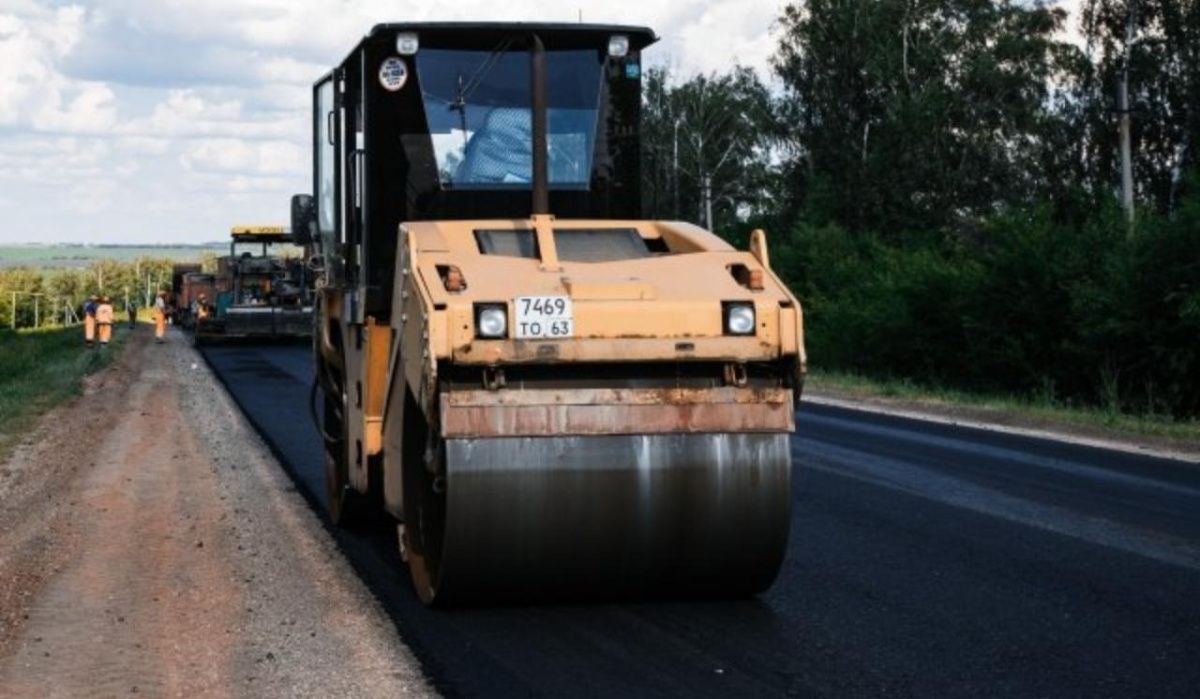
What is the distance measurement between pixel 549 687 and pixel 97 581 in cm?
337

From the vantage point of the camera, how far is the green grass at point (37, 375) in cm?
1959

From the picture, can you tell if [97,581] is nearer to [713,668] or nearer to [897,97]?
[713,668]

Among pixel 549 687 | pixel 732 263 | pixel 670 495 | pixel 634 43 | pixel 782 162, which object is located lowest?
pixel 549 687

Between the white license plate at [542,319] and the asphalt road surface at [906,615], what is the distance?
1.22 meters

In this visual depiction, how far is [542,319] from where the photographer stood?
6691 mm

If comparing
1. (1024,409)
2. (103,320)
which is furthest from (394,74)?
(103,320)

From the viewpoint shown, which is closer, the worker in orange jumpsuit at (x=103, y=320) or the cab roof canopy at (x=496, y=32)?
the cab roof canopy at (x=496, y=32)

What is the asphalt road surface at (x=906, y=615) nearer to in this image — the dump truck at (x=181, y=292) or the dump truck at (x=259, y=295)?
the dump truck at (x=259, y=295)

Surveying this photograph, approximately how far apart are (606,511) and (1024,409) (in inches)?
604

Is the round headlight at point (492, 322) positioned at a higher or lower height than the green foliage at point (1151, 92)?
lower

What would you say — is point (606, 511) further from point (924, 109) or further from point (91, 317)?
point (924, 109)

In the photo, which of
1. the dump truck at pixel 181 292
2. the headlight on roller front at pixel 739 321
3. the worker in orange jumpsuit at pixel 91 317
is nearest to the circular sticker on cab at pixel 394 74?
the headlight on roller front at pixel 739 321

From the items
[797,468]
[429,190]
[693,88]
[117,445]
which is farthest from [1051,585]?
[693,88]

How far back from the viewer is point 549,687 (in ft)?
19.5
